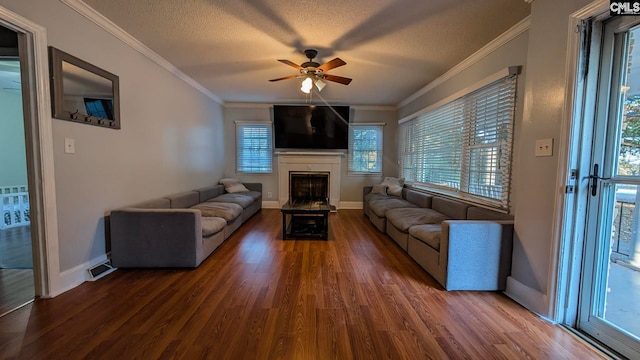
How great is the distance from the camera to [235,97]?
18.0 ft

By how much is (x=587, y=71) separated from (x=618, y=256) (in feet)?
3.92

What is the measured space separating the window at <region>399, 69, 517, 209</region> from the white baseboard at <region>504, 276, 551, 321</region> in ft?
2.51

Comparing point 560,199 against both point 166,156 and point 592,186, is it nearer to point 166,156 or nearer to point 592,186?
point 592,186

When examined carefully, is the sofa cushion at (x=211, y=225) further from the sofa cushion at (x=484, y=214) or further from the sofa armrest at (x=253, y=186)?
the sofa cushion at (x=484, y=214)

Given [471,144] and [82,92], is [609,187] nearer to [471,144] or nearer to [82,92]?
[471,144]

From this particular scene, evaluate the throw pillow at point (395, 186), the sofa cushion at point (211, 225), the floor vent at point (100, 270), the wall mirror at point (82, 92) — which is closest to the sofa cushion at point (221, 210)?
the sofa cushion at point (211, 225)

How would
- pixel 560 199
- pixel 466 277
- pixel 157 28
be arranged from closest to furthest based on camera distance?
1. pixel 560 199
2. pixel 466 277
3. pixel 157 28

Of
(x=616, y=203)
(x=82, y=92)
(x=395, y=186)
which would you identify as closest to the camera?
(x=616, y=203)

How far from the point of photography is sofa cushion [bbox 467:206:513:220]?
8.05 ft

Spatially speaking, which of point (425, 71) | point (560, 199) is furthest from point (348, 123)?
point (560, 199)

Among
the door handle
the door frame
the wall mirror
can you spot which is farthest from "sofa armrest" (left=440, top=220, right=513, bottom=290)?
the wall mirror

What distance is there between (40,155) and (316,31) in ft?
8.41

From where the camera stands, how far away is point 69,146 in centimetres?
219

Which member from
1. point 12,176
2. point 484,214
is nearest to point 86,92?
point 12,176
